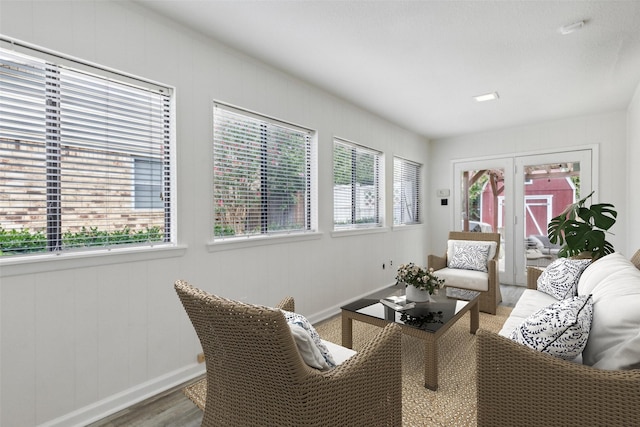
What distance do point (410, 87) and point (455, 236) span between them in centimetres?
216

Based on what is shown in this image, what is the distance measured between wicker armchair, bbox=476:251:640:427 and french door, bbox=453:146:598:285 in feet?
13.9

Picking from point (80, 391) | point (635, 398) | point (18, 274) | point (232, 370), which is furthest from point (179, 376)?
point (635, 398)

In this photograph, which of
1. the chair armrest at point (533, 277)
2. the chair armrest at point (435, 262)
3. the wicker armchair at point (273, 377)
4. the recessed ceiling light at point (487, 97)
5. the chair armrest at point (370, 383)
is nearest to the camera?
the wicker armchair at point (273, 377)

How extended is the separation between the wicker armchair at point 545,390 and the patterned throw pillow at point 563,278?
163 cm

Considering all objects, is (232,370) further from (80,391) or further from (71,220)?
(71,220)

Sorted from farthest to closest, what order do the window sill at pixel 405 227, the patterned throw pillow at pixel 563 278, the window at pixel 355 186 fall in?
the window sill at pixel 405 227
the window at pixel 355 186
the patterned throw pillow at pixel 563 278

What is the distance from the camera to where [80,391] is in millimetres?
1805

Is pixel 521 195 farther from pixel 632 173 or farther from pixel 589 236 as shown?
pixel 589 236

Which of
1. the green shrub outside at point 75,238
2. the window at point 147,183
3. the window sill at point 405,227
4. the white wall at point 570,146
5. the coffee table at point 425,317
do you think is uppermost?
the white wall at point 570,146

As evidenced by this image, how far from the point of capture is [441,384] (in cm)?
215

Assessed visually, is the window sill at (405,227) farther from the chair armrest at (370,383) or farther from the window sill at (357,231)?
the chair armrest at (370,383)

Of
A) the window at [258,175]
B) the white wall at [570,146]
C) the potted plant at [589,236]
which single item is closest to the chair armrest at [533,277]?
the potted plant at [589,236]

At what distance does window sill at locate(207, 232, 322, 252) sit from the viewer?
2.46m

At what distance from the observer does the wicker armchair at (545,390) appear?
1.05m
